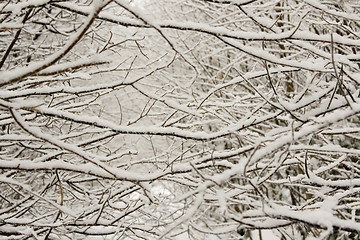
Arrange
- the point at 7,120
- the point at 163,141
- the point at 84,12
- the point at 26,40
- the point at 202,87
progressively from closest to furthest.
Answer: the point at 84,12 < the point at 7,120 < the point at 26,40 < the point at 202,87 < the point at 163,141

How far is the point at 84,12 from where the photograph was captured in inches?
47.1

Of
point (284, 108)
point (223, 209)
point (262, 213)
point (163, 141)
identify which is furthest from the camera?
point (163, 141)

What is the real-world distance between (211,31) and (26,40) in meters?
3.88

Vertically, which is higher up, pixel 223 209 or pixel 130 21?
pixel 130 21

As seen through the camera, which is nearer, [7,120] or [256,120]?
[256,120]

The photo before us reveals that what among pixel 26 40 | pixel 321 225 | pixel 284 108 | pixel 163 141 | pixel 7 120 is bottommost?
pixel 321 225

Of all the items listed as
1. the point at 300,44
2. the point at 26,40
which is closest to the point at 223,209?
the point at 300,44

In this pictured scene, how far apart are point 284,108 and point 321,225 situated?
22.7 inches

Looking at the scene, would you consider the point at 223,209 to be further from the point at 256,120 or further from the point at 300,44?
the point at 300,44

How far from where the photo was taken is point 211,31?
124cm

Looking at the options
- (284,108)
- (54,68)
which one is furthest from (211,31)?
(54,68)

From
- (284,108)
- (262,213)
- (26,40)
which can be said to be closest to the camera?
(262,213)

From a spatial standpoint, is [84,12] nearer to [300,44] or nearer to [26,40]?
[300,44]

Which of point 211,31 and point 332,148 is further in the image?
point 332,148
